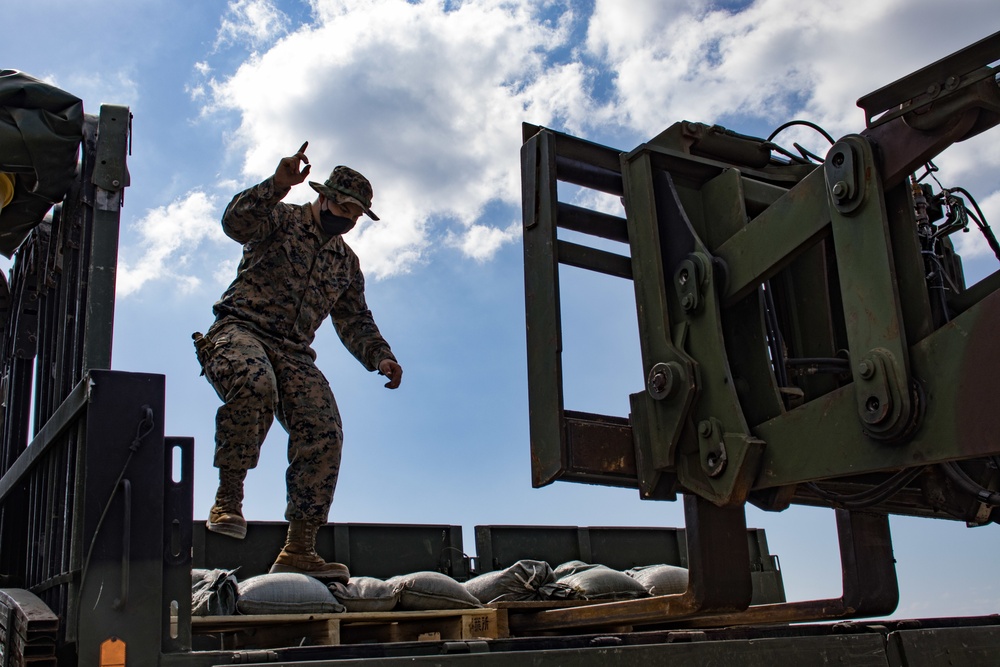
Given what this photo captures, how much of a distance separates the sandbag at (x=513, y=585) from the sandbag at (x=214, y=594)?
1.19 metres

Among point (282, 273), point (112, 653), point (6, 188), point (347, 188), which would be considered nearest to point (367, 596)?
point (282, 273)

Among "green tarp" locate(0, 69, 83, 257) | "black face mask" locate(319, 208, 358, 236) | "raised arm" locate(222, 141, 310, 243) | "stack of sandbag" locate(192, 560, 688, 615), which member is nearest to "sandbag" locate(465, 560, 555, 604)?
"stack of sandbag" locate(192, 560, 688, 615)

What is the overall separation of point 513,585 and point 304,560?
93 cm

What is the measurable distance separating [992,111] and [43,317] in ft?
10.5

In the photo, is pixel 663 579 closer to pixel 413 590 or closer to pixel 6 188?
pixel 413 590

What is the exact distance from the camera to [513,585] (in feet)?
14.2

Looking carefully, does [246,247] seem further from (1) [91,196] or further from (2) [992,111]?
(2) [992,111]

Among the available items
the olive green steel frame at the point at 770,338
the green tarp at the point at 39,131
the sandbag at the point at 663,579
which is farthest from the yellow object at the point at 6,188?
the sandbag at the point at 663,579

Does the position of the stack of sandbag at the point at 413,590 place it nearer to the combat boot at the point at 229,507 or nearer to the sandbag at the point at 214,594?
the sandbag at the point at 214,594

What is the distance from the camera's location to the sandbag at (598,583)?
433cm

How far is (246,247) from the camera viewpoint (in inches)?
167

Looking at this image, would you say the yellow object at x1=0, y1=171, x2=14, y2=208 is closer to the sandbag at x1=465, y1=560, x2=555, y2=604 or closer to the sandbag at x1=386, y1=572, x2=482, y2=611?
the sandbag at x1=386, y1=572, x2=482, y2=611

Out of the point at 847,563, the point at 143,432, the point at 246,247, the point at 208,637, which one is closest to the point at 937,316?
the point at 847,563

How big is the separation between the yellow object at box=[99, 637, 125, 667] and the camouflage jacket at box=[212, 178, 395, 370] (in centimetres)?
193
